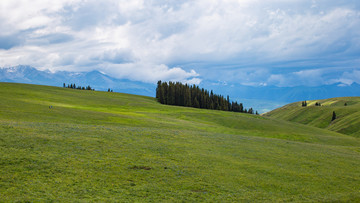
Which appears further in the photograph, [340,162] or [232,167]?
[340,162]

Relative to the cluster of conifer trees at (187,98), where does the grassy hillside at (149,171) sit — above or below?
below

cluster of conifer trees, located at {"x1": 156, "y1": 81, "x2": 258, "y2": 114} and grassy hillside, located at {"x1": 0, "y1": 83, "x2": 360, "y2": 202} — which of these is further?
cluster of conifer trees, located at {"x1": 156, "y1": 81, "x2": 258, "y2": 114}

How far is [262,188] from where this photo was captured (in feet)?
58.5

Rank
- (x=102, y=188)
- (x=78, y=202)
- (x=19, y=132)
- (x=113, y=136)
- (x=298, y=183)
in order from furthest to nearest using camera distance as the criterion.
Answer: (x=113, y=136) < (x=19, y=132) < (x=298, y=183) < (x=102, y=188) < (x=78, y=202)

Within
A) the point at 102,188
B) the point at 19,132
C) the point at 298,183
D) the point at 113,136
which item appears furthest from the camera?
the point at 113,136

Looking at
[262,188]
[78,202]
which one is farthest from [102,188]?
[262,188]

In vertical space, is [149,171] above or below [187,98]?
below

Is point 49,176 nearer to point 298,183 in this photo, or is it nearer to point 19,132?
point 19,132

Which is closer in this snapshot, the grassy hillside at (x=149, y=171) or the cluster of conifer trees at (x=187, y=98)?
the grassy hillside at (x=149, y=171)

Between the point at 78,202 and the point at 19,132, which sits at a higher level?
the point at 19,132

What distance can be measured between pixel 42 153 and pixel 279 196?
15573 mm

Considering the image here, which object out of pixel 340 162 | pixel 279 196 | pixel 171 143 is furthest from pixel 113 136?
pixel 340 162

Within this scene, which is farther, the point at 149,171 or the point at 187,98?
the point at 187,98

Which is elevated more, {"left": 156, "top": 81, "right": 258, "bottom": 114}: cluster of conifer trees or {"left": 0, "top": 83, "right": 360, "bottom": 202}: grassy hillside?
{"left": 156, "top": 81, "right": 258, "bottom": 114}: cluster of conifer trees
